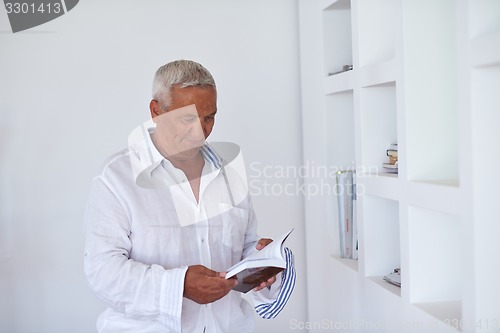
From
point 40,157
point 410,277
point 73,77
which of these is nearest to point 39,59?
point 73,77

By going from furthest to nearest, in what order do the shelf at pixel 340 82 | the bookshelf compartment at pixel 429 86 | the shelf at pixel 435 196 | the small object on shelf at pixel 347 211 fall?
the small object on shelf at pixel 347 211 → the shelf at pixel 340 82 → the bookshelf compartment at pixel 429 86 → the shelf at pixel 435 196

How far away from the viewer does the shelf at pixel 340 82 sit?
9.33 ft

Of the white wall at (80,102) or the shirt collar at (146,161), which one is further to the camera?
the white wall at (80,102)

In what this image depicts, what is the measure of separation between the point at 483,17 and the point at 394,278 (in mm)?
1065

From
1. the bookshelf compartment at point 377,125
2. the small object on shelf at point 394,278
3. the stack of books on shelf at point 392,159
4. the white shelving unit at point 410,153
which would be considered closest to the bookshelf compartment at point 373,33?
the white shelving unit at point 410,153

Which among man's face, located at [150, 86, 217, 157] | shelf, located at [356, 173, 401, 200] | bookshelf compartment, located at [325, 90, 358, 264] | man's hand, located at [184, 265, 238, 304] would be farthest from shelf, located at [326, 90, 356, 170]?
man's hand, located at [184, 265, 238, 304]

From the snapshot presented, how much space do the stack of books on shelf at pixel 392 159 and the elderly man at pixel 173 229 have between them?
0.58m

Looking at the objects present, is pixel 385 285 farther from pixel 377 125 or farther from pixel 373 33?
pixel 373 33

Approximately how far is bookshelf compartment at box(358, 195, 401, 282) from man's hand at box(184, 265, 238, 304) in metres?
0.82

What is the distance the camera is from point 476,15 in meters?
1.90

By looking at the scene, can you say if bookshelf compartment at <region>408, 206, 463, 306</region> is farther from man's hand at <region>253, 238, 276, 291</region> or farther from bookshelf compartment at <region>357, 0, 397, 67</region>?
bookshelf compartment at <region>357, 0, 397, 67</region>

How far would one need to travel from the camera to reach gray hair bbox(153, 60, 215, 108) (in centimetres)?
219

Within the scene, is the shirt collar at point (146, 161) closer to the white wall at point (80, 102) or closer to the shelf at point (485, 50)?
the shelf at point (485, 50)

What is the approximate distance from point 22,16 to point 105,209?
1.58 metres
